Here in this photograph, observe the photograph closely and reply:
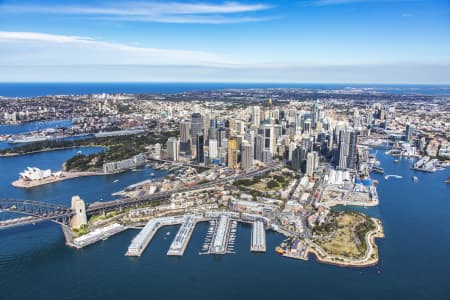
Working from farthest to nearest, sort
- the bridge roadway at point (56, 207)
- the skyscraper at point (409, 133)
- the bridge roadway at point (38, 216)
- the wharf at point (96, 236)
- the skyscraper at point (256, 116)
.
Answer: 1. the skyscraper at point (256, 116)
2. the skyscraper at point (409, 133)
3. the bridge roadway at point (56, 207)
4. the bridge roadway at point (38, 216)
5. the wharf at point (96, 236)

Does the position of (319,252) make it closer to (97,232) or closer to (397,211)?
(397,211)

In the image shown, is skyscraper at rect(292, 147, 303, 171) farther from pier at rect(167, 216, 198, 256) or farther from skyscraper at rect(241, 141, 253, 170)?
pier at rect(167, 216, 198, 256)

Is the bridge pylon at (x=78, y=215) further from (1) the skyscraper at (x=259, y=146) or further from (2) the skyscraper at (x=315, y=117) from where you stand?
(2) the skyscraper at (x=315, y=117)

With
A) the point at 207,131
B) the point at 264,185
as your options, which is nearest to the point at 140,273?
the point at 264,185

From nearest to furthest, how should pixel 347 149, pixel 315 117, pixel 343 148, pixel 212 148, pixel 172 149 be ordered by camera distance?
pixel 347 149
pixel 343 148
pixel 212 148
pixel 172 149
pixel 315 117

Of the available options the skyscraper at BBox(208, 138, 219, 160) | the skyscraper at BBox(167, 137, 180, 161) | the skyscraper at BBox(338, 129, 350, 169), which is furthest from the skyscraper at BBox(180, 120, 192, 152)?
the skyscraper at BBox(338, 129, 350, 169)

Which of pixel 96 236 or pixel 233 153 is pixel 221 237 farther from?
pixel 233 153

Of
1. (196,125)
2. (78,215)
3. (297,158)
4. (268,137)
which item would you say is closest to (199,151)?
(196,125)

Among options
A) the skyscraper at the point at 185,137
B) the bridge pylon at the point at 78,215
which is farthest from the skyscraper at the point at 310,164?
the bridge pylon at the point at 78,215
